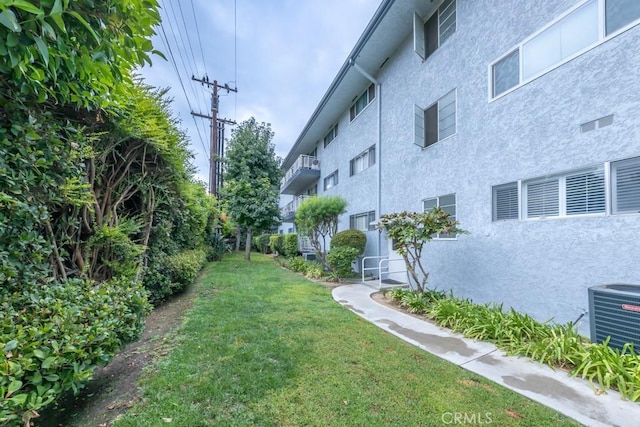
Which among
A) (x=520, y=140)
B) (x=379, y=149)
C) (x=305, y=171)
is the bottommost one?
(x=520, y=140)

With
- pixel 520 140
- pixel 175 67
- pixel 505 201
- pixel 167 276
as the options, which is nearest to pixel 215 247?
pixel 175 67

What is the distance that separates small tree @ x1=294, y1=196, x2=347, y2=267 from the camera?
37.8 feet

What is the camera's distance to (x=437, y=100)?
784cm

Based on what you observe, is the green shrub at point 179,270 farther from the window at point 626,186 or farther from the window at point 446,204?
the window at point 626,186

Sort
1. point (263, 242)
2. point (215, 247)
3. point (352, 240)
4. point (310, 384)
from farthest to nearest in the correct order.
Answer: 1. point (263, 242)
2. point (215, 247)
3. point (352, 240)
4. point (310, 384)

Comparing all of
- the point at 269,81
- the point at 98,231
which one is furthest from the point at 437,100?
the point at 269,81

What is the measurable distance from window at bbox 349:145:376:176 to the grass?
7918 millimetres

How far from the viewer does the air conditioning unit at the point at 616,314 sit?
3.39 metres

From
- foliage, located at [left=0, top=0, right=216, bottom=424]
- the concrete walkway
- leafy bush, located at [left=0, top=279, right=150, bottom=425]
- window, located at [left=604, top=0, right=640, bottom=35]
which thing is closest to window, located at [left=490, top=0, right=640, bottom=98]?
window, located at [left=604, top=0, right=640, bottom=35]

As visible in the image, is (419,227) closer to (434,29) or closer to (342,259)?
(342,259)

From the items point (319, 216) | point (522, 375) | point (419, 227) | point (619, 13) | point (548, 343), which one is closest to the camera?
point (522, 375)

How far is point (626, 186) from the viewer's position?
13.4 feet

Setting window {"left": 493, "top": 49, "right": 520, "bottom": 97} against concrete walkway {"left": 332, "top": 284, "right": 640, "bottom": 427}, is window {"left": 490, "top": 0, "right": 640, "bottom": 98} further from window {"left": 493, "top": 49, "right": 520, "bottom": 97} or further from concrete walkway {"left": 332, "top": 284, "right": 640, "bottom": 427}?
concrete walkway {"left": 332, "top": 284, "right": 640, "bottom": 427}
